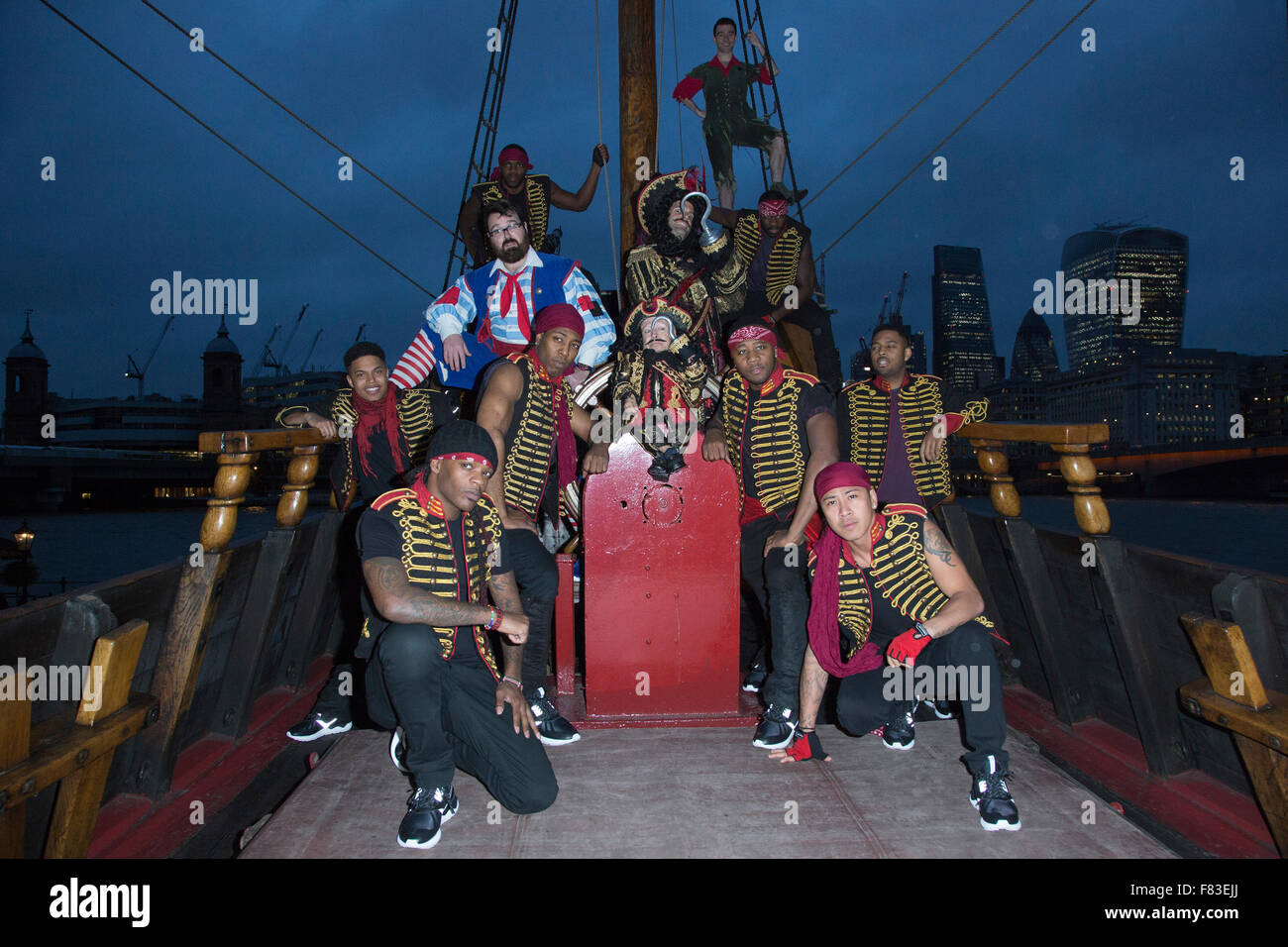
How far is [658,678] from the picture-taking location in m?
3.86

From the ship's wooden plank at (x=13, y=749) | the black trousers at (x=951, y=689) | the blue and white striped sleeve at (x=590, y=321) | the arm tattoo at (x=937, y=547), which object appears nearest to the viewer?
the ship's wooden plank at (x=13, y=749)

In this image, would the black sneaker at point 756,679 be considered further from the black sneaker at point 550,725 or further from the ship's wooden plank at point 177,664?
the ship's wooden plank at point 177,664

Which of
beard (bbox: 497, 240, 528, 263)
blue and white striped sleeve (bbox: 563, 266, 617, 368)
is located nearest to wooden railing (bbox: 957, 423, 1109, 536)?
blue and white striped sleeve (bbox: 563, 266, 617, 368)

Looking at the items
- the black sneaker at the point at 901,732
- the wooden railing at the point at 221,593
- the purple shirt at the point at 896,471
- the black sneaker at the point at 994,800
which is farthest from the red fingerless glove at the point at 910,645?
the wooden railing at the point at 221,593

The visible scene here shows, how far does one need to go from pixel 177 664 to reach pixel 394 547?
55.6 inches

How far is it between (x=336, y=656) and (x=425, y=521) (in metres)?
2.92

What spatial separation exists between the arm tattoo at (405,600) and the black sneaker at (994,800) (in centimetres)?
203

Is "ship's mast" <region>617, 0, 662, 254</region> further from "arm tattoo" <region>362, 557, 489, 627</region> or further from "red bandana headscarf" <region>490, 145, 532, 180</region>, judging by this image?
"arm tattoo" <region>362, 557, 489, 627</region>

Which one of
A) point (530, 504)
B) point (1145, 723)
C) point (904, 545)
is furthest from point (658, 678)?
point (1145, 723)

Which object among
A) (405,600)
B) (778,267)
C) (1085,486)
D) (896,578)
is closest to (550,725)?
(405,600)

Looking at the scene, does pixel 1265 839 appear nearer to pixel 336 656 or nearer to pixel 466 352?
pixel 466 352

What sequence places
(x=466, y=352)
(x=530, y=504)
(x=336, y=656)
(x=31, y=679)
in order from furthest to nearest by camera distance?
1. (x=336, y=656)
2. (x=466, y=352)
3. (x=530, y=504)
4. (x=31, y=679)

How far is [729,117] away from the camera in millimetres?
7656

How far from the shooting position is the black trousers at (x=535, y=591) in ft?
12.2
